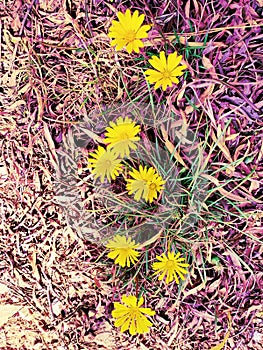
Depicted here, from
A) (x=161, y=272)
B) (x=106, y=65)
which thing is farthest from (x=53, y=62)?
(x=161, y=272)

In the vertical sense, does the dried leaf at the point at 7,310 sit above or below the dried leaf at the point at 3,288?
below

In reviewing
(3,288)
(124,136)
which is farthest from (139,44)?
(3,288)

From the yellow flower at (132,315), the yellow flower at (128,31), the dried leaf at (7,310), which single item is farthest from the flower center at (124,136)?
the dried leaf at (7,310)

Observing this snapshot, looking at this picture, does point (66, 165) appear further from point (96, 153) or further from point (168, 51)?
point (168, 51)

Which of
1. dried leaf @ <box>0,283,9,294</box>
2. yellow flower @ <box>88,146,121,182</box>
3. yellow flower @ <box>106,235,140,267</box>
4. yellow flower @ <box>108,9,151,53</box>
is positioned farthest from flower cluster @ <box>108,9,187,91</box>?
dried leaf @ <box>0,283,9,294</box>

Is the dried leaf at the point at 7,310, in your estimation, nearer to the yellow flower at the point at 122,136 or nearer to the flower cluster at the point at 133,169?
the flower cluster at the point at 133,169

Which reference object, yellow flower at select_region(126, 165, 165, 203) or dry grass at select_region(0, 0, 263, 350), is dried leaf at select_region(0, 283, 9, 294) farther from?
yellow flower at select_region(126, 165, 165, 203)

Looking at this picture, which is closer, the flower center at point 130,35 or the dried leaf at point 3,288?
the flower center at point 130,35
